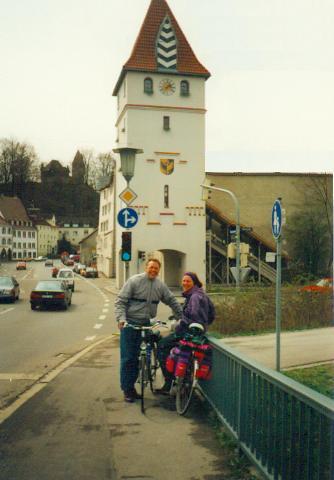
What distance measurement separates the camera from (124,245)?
14523 millimetres

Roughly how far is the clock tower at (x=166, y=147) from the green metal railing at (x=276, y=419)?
38961 mm

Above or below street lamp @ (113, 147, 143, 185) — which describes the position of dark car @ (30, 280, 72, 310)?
below

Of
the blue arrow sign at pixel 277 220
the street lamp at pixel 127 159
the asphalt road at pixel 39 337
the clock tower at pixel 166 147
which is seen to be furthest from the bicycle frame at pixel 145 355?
the clock tower at pixel 166 147

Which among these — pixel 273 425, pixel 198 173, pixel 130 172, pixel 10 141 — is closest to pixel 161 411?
pixel 273 425

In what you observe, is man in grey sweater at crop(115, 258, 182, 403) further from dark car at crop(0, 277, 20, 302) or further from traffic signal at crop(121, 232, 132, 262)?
dark car at crop(0, 277, 20, 302)

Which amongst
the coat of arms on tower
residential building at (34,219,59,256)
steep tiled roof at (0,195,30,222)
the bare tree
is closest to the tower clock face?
the coat of arms on tower

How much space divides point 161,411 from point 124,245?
7.96m

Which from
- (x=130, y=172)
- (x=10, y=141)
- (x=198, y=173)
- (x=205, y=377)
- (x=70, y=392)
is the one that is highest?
(x=10, y=141)

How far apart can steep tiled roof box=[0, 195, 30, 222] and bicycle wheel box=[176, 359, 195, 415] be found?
12532 centimetres

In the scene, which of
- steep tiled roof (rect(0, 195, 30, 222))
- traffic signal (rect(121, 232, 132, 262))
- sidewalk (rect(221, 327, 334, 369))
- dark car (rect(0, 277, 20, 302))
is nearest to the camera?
sidewalk (rect(221, 327, 334, 369))

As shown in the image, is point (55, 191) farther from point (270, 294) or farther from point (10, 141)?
point (270, 294)

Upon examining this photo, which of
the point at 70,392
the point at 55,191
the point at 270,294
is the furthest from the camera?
the point at 55,191

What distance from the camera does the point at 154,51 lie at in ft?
153

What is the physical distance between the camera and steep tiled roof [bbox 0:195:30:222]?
129375 mm
